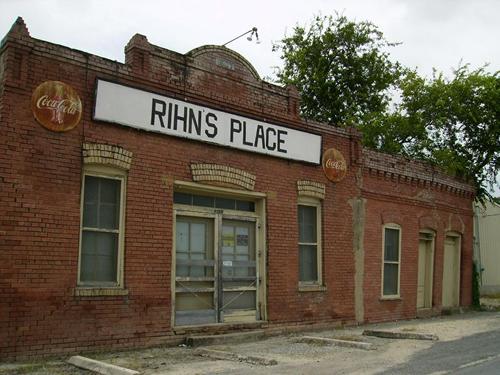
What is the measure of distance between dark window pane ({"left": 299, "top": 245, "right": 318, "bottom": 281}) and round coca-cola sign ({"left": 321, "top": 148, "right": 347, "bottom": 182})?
1.71 meters

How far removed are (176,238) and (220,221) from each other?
1010 millimetres

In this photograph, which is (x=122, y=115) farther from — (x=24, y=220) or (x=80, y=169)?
(x=24, y=220)

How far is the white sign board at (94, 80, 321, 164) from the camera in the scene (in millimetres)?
9469

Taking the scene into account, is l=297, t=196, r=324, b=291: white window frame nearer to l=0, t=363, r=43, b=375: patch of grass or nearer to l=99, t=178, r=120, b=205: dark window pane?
l=99, t=178, r=120, b=205: dark window pane

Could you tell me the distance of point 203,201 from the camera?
11.0m

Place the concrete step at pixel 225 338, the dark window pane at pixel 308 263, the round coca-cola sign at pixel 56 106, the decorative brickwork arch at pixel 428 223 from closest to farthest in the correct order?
the round coca-cola sign at pixel 56 106 < the concrete step at pixel 225 338 < the dark window pane at pixel 308 263 < the decorative brickwork arch at pixel 428 223

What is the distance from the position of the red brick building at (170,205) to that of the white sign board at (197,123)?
3 cm

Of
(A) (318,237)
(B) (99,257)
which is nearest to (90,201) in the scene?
(B) (99,257)

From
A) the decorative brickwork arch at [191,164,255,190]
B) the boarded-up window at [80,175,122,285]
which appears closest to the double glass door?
the decorative brickwork arch at [191,164,255,190]

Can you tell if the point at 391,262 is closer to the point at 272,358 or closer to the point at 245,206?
the point at 245,206

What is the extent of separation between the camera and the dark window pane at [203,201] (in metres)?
10.8

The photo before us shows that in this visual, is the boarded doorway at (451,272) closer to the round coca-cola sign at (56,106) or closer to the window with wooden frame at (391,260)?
the window with wooden frame at (391,260)

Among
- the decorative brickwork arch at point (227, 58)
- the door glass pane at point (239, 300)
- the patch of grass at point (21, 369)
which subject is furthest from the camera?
the door glass pane at point (239, 300)

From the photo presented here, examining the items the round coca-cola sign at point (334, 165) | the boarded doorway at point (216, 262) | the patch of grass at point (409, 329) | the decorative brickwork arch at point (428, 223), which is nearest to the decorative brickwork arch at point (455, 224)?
the decorative brickwork arch at point (428, 223)
